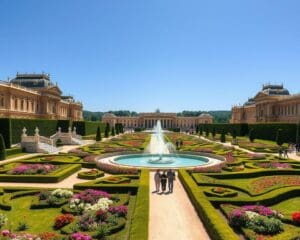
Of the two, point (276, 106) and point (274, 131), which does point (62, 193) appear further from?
point (276, 106)

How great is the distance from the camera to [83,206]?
1118cm

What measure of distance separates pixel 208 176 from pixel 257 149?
59.5 ft

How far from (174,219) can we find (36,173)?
11.2 metres

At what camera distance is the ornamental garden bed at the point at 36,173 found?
661 inches

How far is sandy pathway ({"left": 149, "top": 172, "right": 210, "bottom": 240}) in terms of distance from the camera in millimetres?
9062

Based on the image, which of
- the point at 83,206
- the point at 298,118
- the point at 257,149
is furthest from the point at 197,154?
the point at 298,118

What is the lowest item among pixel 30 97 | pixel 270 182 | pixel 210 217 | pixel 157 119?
pixel 270 182

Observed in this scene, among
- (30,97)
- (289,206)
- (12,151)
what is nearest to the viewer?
(289,206)

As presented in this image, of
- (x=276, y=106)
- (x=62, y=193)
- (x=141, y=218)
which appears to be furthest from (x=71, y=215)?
(x=276, y=106)

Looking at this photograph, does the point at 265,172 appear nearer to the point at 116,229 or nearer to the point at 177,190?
the point at 177,190

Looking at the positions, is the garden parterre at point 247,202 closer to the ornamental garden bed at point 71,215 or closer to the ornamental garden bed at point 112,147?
the ornamental garden bed at point 71,215

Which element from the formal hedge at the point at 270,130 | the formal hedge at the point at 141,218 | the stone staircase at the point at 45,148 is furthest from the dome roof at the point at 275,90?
the formal hedge at the point at 141,218

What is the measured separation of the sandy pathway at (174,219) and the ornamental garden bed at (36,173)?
6.52 metres

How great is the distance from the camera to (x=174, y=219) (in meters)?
10.5
